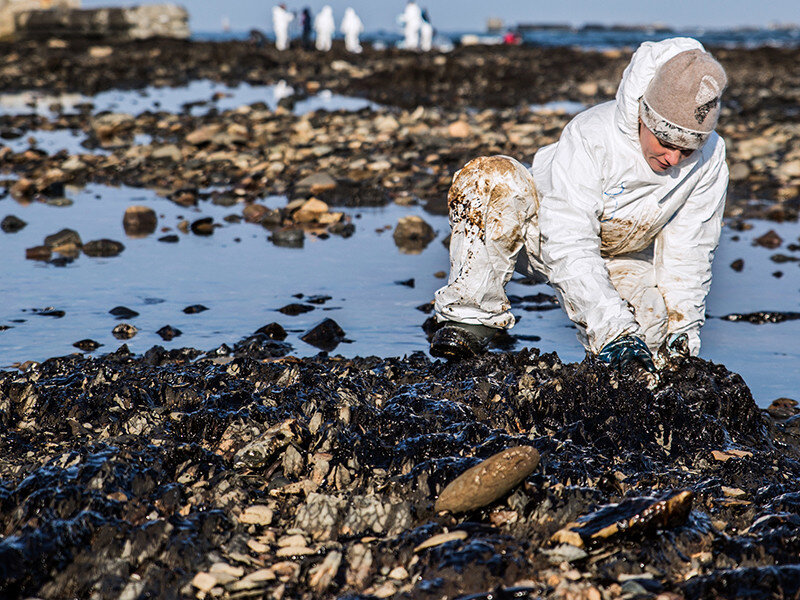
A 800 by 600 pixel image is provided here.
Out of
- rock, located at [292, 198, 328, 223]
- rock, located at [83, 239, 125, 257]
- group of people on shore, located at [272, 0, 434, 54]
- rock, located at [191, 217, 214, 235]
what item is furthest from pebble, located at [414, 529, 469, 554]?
group of people on shore, located at [272, 0, 434, 54]

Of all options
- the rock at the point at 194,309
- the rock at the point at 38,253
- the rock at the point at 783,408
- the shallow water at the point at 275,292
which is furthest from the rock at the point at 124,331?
the rock at the point at 783,408

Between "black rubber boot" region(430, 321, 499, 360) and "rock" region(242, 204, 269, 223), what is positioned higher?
"black rubber boot" region(430, 321, 499, 360)

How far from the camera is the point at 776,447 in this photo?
3830 millimetres

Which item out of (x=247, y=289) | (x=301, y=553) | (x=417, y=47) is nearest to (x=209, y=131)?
(x=247, y=289)

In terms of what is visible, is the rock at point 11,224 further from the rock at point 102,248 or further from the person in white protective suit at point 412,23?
the person in white protective suit at point 412,23

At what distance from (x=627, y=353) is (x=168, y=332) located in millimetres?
2656

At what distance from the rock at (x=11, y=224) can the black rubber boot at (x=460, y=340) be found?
15.6 feet

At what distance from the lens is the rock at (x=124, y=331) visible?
5.10 meters

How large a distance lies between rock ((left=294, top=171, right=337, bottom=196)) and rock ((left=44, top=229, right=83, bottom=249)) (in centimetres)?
255

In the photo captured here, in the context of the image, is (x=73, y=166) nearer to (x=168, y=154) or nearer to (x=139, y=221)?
(x=168, y=154)

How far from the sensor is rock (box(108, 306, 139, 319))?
18.0 feet

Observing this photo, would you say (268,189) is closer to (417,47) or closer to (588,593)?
(588,593)

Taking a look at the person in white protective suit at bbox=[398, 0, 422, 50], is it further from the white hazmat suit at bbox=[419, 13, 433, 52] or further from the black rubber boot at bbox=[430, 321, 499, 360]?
the black rubber boot at bbox=[430, 321, 499, 360]

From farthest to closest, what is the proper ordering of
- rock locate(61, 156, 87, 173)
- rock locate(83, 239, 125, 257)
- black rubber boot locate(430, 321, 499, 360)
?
rock locate(61, 156, 87, 173)
rock locate(83, 239, 125, 257)
black rubber boot locate(430, 321, 499, 360)
